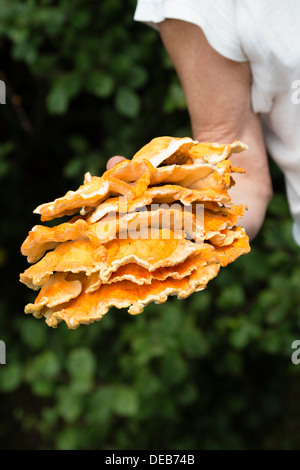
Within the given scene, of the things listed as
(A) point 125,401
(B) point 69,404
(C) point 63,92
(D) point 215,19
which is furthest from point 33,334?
(D) point 215,19

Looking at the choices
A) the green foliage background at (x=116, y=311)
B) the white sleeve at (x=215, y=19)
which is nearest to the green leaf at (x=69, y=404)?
the green foliage background at (x=116, y=311)

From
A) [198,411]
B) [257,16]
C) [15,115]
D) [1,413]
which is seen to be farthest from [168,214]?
[1,413]

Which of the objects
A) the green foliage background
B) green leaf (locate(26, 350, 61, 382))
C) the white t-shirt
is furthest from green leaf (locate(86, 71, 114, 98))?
green leaf (locate(26, 350, 61, 382))

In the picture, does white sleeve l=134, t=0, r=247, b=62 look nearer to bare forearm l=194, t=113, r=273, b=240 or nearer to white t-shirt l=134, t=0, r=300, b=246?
white t-shirt l=134, t=0, r=300, b=246

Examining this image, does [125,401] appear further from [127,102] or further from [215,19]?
[215,19]

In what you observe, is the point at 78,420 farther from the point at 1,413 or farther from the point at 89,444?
the point at 1,413

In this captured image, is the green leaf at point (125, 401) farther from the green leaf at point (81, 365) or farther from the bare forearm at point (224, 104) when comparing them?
the bare forearm at point (224, 104)
